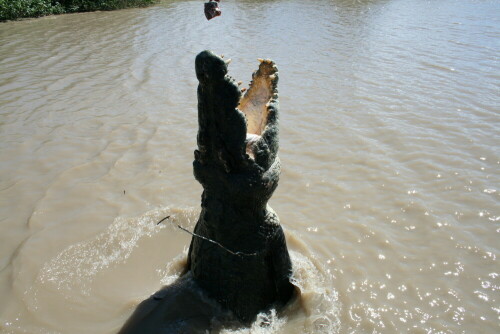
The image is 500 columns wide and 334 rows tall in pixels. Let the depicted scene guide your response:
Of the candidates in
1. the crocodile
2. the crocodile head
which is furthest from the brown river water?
the crocodile head

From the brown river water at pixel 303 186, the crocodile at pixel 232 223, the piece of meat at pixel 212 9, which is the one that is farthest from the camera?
the brown river water at pixel 303 186

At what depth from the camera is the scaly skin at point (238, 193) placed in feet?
6.63

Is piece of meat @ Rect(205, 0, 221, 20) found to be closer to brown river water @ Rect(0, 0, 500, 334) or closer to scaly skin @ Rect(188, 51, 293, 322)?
scaly skin @ Rect(188, 51, 293, 322)

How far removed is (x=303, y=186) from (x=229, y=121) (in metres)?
2.25

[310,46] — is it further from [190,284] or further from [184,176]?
[190,284]

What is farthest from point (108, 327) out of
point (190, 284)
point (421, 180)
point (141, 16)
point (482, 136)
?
point (141, 16)

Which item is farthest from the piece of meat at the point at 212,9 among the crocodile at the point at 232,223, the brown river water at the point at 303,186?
the brown river water at the point at 303,186

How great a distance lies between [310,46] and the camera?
9617 millimetres

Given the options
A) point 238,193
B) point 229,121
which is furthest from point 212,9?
point 238,193

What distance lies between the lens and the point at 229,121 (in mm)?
2027

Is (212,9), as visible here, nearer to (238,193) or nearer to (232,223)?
(238,193)

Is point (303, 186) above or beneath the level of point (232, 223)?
beneath

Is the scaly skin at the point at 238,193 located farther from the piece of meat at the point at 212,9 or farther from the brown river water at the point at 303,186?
the piece of meat at the point at 212,9

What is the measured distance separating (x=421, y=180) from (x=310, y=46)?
6349mm
